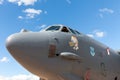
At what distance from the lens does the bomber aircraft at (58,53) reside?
945cm

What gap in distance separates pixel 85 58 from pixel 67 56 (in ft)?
4.30

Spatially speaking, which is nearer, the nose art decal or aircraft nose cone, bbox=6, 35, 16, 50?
aircraft nose cone, bbox=6, 35, 16, 50

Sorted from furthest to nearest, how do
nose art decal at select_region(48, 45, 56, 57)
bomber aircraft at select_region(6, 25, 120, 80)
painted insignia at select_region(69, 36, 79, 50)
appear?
painted insignia at select_region(69, 36, 79, 50) < nose art decal at select_region(48, 45, 56, 57) < bomber aircraft at select_region(6, 25, 120, 80)

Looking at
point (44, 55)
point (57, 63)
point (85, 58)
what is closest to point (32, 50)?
point (44, 55)

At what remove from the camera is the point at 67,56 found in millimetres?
10203

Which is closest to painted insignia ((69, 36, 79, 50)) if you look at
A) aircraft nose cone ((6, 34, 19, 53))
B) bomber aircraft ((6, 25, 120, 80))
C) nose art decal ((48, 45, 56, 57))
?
bomber aircraft ((6, 25, 120, 80))

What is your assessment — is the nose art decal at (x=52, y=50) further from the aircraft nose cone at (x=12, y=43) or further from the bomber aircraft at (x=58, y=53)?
the aircraft nose cone at (x=12, y=43)

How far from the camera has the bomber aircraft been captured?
9453 mm

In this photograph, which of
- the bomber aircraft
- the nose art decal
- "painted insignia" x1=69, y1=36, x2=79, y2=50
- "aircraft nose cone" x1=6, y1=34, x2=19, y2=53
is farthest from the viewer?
"painted insignia" x1=69, y1=36, x2=79, y2=50

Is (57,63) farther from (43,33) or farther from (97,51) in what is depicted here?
(97,51)

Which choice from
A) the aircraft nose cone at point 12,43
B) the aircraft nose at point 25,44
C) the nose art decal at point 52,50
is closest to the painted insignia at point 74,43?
the nose art decal at point 52,50

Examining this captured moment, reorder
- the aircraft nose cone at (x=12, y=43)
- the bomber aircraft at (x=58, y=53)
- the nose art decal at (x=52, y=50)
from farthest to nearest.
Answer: the nose art decal at (x=52, y=50)
the bomber aircraft at (x=58, y=53)
the aircraft nose cone at (x=12, y=43)

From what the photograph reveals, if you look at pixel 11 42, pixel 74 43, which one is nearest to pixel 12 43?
pixel 11 42

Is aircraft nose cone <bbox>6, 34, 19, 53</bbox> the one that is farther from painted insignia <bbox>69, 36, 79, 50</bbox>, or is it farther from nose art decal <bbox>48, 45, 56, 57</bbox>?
painted insignia <bbox>69, 36, 79, 50</bbox>
